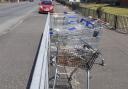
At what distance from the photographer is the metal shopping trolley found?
677 cm

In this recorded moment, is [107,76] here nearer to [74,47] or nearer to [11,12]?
[74,47]

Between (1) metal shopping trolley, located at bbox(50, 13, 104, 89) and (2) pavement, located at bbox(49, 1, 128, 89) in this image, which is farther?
(2) pavement, located at bbox(49, 1, 128, 89)

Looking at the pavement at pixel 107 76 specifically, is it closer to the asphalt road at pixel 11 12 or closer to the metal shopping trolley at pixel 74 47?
the metal shopping trolley at pixel 74 47

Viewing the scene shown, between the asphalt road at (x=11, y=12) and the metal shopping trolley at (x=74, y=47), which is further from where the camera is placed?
the asphalt road at (x=11, y=12)

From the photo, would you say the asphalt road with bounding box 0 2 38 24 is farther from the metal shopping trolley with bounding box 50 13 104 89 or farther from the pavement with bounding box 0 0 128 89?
the metal shopping trolley with bounding box 50 13 104 89

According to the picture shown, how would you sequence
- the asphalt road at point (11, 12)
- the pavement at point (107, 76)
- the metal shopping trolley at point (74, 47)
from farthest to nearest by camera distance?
the asphalt road at point (11, 12)
the pavement at point (107, 76)
the metal shopping trolley at point (74, 47)

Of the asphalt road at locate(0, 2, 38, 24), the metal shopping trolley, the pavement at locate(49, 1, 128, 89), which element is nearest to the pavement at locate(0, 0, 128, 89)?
the pavement at locate(49, 1, 128, 89)

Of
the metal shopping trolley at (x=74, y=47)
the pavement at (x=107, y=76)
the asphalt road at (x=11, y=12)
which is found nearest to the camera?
the metal shopping trolley at (x=74, y=47)

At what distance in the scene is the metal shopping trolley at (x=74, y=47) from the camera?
677cm

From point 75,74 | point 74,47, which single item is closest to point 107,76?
point 75,74

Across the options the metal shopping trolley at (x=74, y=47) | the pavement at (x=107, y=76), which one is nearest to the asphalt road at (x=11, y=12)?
the pavement at (x=107, y=76)

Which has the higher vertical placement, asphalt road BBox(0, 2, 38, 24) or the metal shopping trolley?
the metal shopping trolley

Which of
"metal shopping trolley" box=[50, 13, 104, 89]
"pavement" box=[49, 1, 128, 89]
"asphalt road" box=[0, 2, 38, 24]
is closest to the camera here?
"metal shopping trolley" box=[50, 13, 104, 89]

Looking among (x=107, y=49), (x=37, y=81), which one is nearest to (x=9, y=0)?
(x=107, y=49)
